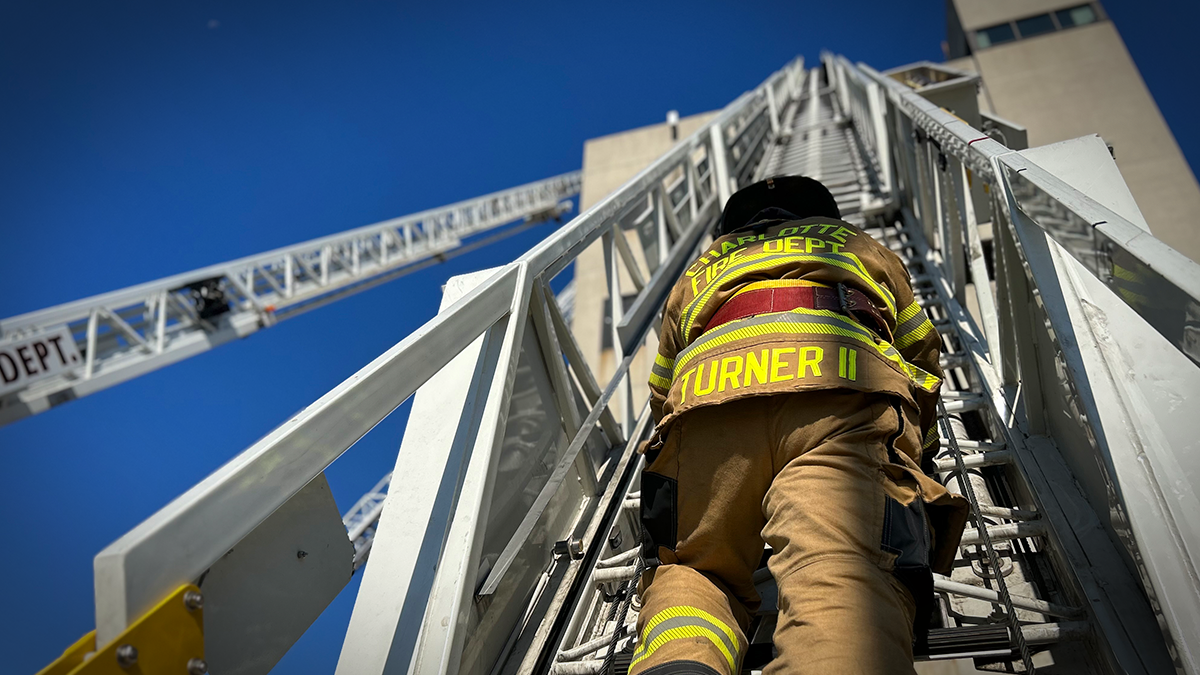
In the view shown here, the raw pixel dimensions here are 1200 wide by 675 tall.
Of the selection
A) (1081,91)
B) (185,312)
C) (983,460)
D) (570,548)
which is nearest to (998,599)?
(983,460)

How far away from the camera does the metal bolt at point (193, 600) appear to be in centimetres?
108

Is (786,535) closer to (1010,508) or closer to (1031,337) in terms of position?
(1010,508)

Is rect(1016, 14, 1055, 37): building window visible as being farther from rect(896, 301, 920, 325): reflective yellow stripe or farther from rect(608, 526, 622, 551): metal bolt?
rect(608, 526, 622, 551): metal bolt

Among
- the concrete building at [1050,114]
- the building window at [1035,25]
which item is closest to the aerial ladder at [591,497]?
the concrete building at [1050,114]

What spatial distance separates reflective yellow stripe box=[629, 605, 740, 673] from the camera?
5.17ft

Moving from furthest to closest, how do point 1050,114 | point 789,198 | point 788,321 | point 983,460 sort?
point 1050,114 → point 789,198 → point 983,460 → point 788,321

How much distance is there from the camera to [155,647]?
3.37 feet

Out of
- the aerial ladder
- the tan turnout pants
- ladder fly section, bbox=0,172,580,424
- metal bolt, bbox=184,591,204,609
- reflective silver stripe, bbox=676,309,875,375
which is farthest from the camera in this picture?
ladder fly section, bbox=0,172,580,424

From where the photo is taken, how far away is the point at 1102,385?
1.70 meters

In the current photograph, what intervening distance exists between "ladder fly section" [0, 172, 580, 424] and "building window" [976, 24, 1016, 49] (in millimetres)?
11485

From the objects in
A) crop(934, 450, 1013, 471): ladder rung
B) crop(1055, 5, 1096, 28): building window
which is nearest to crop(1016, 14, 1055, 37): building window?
crop(1055, 5, 1096, 28): building window

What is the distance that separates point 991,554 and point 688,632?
0.92m

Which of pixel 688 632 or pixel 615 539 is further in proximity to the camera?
pixel 615 539

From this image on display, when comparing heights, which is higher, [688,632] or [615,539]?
[615,539]
